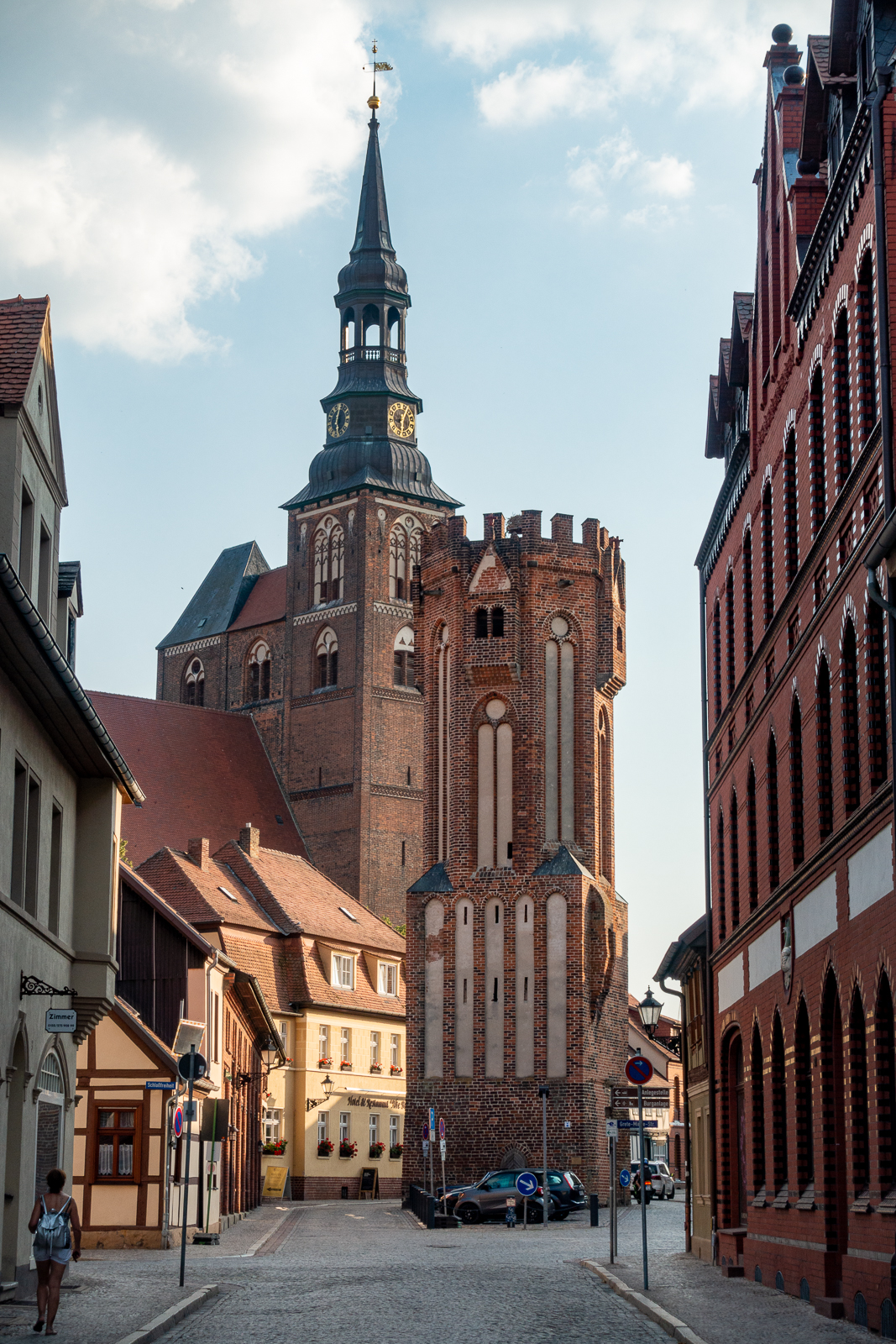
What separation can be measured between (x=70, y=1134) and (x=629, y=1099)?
24.1 ft

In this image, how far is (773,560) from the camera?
892 inches

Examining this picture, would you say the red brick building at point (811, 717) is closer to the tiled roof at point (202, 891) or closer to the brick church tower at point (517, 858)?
the tiled roof at point (202, 891)

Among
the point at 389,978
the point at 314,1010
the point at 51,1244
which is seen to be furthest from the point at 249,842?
the point at 51,1244

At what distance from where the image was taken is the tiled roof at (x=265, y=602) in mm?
93125

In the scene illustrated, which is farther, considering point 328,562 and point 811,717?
point 328,562

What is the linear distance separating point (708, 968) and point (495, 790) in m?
26.3

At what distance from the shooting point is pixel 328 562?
89688 millimetres

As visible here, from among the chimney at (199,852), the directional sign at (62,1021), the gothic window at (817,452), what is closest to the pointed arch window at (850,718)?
the gothic window at (817,452)

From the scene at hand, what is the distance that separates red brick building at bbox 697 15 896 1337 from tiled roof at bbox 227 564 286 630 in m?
66.1

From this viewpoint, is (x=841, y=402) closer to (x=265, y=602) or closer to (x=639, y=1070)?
(x=639, y=1070)

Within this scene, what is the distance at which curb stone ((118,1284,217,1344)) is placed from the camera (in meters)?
14.4

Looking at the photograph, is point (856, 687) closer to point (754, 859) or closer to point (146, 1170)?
point (754, 859)

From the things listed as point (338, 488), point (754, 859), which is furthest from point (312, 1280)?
point (338, 488)

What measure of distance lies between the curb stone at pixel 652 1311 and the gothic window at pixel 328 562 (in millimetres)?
66177
